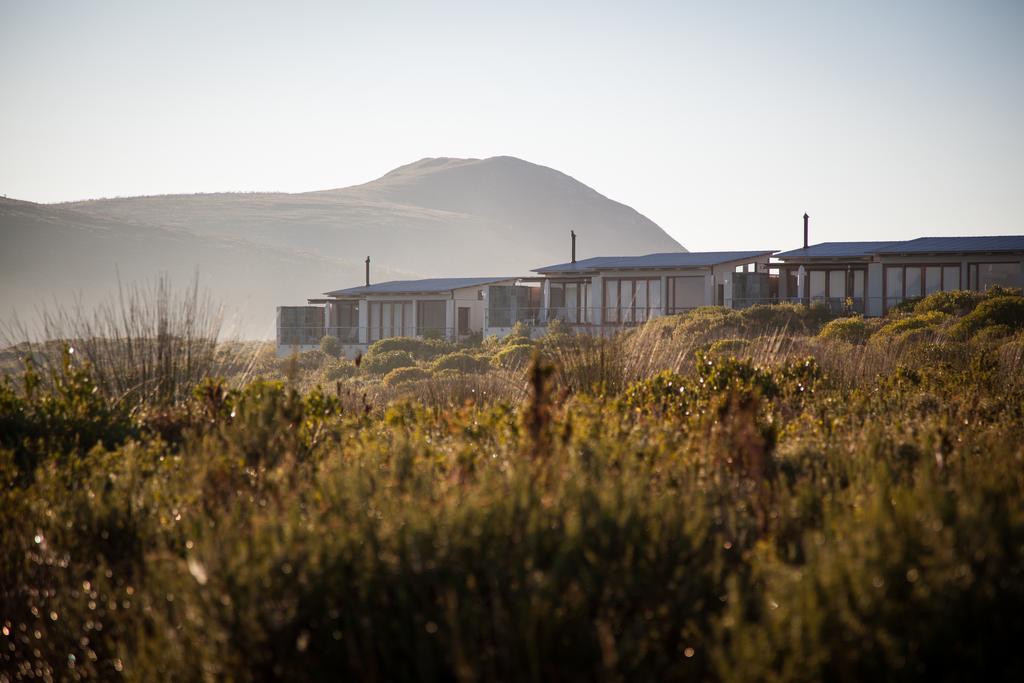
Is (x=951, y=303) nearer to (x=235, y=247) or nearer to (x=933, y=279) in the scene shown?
(x=933, y=279)

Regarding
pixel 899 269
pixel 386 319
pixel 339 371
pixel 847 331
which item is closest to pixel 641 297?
pixel 899 269

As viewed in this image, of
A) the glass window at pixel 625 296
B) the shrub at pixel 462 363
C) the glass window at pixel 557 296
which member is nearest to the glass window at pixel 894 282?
the glass window at pixel 625 296

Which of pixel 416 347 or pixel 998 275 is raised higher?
pixel 998 275

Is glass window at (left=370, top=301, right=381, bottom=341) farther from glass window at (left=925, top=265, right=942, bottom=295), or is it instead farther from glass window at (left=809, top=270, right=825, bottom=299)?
glass window at (left=925, top=265, right=942, bottom=295)

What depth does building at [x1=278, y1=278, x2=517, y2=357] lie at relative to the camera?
1716 inches

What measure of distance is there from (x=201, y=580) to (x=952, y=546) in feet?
8.94

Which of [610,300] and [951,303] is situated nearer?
[951,303]

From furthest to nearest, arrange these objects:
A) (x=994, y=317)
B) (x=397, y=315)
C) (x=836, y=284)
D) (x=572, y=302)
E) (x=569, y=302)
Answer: (x=397, y=315)
(x=569, y=302)
(x=572, y=302)
(x=836, y=284)
(x=994, y=317)

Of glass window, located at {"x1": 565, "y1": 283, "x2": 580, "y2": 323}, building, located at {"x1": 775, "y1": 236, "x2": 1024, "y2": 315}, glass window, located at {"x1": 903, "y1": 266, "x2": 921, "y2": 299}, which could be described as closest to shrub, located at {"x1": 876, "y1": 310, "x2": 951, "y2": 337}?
building, located at {"x1": 775, "y1": 236, "x2": 1024, "y2": 315}

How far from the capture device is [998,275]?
33312 millimetres

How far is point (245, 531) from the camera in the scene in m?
4.65

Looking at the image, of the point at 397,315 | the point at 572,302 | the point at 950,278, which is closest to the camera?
the point at 950,278

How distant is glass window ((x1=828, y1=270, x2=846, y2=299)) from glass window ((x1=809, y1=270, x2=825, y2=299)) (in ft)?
0.94

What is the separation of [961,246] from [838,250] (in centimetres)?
416
